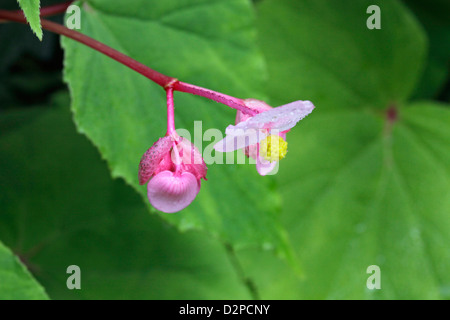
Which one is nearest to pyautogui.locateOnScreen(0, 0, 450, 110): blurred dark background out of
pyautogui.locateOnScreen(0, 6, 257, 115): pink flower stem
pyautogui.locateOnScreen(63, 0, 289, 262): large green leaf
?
pyautogui.locateOnScreen(63, 0, 289, 262): large green leaf

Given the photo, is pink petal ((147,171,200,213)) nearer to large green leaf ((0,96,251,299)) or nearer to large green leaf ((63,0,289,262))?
large green leaf ((63,0,289,262))

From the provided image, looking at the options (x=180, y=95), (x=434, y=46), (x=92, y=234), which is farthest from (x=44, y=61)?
(x=434, y=46)

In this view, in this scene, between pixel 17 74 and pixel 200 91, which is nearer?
pixel 200 91

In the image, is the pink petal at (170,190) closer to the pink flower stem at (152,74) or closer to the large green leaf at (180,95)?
the pink flower stem at (152,74)

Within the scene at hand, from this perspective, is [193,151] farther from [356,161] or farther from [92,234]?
[356,161]
